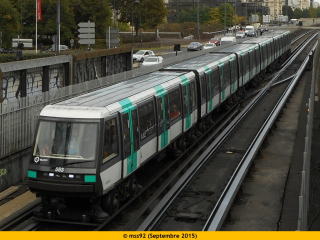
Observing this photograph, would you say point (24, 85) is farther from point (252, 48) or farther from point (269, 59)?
point (269, 59)

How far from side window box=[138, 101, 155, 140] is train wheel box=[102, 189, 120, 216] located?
187 cm

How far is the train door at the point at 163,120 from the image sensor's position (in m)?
16.3

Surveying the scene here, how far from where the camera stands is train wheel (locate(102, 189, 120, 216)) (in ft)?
43.1

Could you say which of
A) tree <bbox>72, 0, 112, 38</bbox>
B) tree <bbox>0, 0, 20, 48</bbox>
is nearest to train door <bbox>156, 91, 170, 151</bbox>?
tree <bbox>0, 0, 20, 48</bbox>

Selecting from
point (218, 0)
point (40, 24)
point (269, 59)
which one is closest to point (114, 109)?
point (269, 59)

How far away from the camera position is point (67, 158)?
486 inches

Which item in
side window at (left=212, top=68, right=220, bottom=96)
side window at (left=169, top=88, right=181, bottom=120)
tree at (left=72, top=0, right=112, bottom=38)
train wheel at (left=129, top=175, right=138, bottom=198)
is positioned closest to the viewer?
train wheel at (left=129, top=175, right=138, bottom=198)

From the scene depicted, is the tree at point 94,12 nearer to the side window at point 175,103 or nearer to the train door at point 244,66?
the train door at point 244,66

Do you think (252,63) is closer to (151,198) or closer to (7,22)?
(151,198)

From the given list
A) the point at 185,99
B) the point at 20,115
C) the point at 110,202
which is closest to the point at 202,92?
the point at 185,99

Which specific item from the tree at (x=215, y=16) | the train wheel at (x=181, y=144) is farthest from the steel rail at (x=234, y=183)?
the tree at (x=215, y=16)

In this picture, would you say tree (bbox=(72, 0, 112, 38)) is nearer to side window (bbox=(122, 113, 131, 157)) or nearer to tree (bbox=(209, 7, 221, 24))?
side window (bbox=(122, 113, 131, 157))

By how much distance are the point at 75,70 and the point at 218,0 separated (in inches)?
6600

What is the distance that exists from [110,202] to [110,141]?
1368 mm
